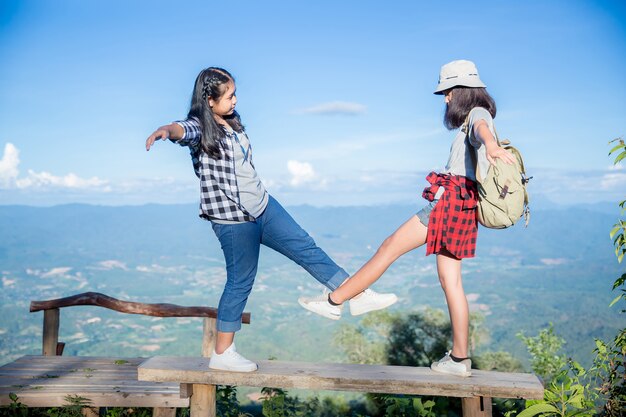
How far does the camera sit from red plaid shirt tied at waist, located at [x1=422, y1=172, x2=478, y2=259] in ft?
10.5

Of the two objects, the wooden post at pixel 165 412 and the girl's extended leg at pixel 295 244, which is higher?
the girl's extended leg at pixel 295 244

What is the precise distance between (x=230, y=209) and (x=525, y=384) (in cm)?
185

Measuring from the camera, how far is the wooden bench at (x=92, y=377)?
166 inches

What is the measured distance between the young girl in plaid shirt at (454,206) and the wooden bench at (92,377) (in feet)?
4.69

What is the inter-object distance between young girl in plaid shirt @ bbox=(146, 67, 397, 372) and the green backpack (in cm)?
79

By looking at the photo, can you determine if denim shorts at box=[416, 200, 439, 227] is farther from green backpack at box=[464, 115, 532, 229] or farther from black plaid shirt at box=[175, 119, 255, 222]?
black plaid shirt at box=[175, 119, 255, 222]

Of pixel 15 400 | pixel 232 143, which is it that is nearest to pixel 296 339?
pixel 15 400

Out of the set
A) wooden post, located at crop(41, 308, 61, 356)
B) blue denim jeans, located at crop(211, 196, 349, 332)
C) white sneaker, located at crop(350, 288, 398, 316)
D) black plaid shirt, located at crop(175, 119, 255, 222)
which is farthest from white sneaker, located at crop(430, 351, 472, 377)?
wooden post, located at crop(41, 308, 61, 356)

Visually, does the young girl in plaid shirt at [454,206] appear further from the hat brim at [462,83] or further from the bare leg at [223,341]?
the bare leg at [223,341]

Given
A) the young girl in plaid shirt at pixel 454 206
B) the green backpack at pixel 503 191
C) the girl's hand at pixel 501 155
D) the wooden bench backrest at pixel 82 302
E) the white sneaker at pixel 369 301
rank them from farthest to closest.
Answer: the wooden bench backrest at pixel 82 302
the white sneaker at pixel 369 301
the young girl in plaid shirt at pixel 454 206
the green backpack at pixel 503 191
the girl's hand at pixel 501 155

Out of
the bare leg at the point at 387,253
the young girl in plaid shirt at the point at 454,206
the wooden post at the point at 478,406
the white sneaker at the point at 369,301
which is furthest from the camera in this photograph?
the white sneaker at the point at 369,301

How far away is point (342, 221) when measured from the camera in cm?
3425

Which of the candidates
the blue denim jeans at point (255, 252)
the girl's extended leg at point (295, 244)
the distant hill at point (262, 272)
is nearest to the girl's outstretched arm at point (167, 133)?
the blue denim jeans at point (255, 252)

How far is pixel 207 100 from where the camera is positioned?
3.26 metres
